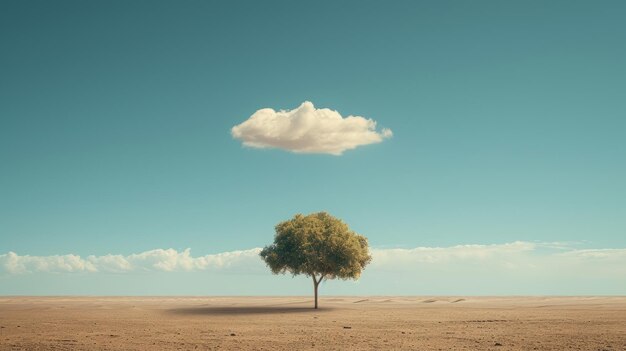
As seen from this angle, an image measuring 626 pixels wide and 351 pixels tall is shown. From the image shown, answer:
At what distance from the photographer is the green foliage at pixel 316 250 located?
226 ft

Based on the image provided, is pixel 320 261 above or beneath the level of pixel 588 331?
above

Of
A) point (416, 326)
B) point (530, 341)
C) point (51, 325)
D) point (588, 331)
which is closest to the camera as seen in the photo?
point (530, 341)

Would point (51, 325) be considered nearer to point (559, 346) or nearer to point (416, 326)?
point (416, 326)

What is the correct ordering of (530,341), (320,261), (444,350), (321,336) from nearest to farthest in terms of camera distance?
(444,350), (530,341), (321,336), (320,261)

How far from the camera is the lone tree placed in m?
69.0

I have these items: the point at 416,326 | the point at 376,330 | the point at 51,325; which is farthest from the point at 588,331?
the point at 51,325

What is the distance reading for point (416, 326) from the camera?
38.1 m

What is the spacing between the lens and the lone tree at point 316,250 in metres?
69.0

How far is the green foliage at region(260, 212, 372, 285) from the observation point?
69000mm

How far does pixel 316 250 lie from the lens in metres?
69.2

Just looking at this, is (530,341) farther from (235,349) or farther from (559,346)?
(235,349)

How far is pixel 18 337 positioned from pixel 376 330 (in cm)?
2251

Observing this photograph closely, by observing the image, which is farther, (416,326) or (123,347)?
(416,326)

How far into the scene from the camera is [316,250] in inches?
2726
